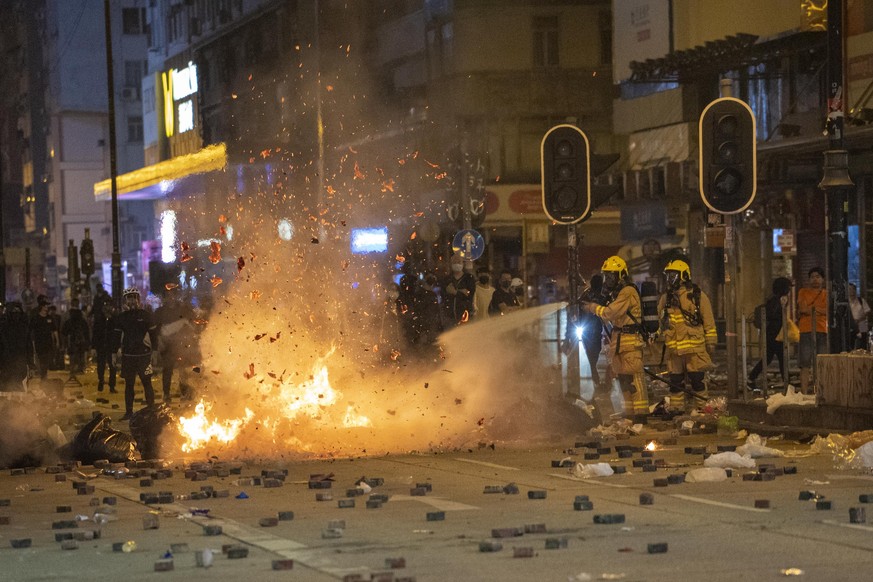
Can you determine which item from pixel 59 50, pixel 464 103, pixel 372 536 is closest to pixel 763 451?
pixel 372 536

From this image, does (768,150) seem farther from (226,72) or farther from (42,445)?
(226,72)

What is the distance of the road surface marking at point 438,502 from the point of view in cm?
1030

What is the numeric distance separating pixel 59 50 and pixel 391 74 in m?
42.0

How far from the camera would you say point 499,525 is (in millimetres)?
9391

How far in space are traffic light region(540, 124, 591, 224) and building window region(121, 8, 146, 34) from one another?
6976 centimetres

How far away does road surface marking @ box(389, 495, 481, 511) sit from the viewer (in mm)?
10297

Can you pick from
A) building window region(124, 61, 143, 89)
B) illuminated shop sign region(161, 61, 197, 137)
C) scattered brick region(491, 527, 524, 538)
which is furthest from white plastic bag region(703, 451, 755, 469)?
building window region(124, 61, 143, 89)

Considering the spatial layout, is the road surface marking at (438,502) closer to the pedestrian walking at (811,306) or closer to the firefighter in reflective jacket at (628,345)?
the firefighter in reflective jacket at (628,345)

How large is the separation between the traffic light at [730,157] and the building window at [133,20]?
2825 inches

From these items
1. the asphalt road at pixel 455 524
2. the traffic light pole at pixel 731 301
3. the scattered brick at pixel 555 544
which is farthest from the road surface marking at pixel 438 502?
the traffic light pole at pixel 731 301

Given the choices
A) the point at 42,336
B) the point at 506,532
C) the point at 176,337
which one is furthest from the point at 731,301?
the point at 42,336

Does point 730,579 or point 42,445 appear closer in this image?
point 730,579

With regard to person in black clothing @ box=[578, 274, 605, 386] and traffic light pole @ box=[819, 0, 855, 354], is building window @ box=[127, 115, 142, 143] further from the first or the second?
traffic light pole @ box=[819, 0, 855, 354]

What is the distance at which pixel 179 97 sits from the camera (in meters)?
70.2
